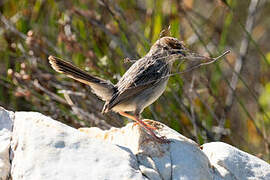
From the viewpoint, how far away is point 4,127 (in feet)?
13.3

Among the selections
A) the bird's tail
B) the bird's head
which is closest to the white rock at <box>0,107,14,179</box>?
the bird's tail

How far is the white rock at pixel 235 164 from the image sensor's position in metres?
4.06

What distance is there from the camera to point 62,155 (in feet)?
12.2

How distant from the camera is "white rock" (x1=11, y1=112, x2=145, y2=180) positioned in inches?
142

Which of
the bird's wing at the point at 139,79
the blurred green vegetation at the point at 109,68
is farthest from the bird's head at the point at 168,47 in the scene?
the blurred green vegetation at the point at 109,68

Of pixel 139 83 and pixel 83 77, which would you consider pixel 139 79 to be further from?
pixel 83 77

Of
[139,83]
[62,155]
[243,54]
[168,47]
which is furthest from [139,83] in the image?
[243,54]

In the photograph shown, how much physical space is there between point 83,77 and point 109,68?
1.31 metres

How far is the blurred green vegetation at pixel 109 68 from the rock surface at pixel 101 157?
1.14 meters

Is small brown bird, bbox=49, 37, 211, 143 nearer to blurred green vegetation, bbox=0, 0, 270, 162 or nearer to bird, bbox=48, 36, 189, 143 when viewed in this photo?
bird, bbox=48, 36, 189, 143

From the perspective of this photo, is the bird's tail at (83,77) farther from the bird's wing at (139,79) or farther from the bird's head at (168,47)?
the bird's head at (168,47)

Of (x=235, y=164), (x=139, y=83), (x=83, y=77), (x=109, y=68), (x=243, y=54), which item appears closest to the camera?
(x=235, y=164)

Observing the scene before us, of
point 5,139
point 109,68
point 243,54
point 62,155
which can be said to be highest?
point 243,54

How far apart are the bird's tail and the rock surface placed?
607 millimetres
